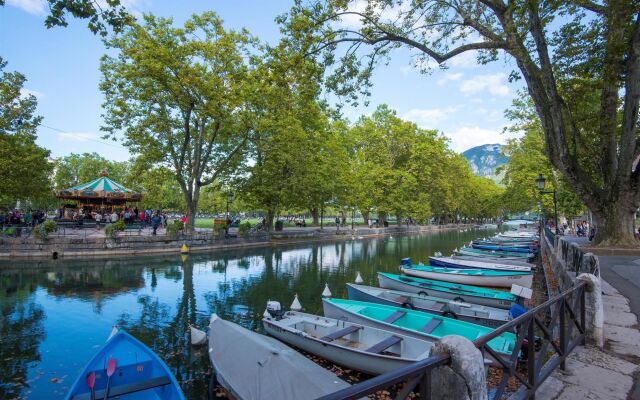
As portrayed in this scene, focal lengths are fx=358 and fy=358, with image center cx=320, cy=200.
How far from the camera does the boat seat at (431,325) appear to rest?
897 centimetres

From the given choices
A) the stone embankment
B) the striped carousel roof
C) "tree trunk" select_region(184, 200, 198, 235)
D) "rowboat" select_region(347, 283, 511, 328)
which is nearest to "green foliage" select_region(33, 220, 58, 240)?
"tree trunk" select_region(184, 200, 198, 235)

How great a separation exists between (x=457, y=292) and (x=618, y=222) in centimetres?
750

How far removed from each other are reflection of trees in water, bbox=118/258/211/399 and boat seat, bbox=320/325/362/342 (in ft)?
9.66

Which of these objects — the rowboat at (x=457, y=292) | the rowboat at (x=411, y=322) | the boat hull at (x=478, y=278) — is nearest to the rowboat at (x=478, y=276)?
the boat hull at (x=478, y=278)

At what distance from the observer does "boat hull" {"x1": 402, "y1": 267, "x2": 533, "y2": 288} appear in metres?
16.4

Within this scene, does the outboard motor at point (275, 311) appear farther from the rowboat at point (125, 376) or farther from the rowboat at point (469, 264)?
the rowboat at point (469, 264)

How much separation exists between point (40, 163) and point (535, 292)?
37001 mm

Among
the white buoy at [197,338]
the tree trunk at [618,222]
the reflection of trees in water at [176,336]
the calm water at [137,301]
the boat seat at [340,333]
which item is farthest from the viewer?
the tree trunk at [618,222]

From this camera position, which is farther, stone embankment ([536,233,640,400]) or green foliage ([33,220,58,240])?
green foliage ([33,220,58,240])

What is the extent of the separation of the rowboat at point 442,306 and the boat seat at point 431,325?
6.02ft

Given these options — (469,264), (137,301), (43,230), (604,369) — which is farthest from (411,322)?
(43,230)

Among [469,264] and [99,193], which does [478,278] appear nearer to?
[469,264]

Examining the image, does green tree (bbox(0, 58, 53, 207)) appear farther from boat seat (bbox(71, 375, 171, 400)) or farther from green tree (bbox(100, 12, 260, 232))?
boat seat (bbox(71, 375, 171, 400))

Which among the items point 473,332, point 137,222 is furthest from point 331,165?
point 473,332
